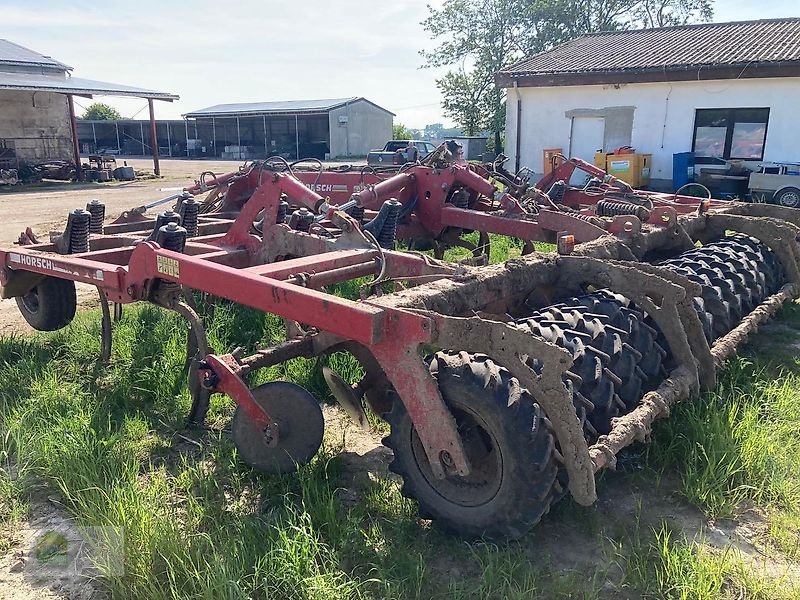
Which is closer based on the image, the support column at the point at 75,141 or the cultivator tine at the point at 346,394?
the cultivator tine at the point at 346,394

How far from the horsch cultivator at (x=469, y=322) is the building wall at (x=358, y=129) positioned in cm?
3286

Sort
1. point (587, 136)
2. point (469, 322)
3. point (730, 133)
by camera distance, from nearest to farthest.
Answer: point (469, 322), point (730, 133), point (587, 136)

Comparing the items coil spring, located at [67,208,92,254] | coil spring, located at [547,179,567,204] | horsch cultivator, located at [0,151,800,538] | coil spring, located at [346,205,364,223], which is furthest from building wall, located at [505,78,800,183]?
coil spring, located at [67,208,92,254]

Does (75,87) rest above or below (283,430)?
above

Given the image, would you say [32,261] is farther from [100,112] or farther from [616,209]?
[100,112]

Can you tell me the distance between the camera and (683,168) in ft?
46.5

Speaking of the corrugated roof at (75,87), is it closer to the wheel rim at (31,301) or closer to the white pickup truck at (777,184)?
the wheel rim at (31,301)

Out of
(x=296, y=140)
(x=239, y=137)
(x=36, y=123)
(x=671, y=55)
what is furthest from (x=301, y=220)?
(x=239, y=137)

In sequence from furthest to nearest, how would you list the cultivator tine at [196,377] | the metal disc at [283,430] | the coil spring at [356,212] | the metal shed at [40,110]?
1. the metal shed at [40,110]
2. the coil spring at [356,212]
3. the cultivator tine at [196,377]
4. the metal disc at [283,430]

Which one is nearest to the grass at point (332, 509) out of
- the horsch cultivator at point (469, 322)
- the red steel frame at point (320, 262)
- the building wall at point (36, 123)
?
the horsch cultivator at point (469, 322)

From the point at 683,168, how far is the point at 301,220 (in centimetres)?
1179

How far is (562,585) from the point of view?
7.73 ft

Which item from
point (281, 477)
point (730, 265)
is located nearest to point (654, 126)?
point (730, 265)

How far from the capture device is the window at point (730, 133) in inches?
552
